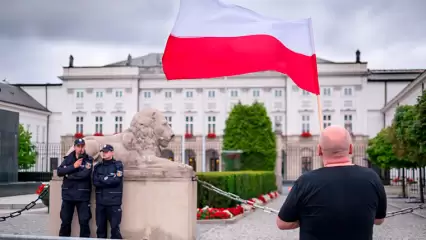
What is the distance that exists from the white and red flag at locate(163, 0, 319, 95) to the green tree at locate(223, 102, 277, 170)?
36.4 meters

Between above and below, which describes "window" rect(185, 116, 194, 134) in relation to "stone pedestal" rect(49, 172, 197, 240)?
above

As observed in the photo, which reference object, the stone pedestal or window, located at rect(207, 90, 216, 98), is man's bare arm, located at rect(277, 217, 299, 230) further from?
window, located at rect(207, 90, 216, 98)

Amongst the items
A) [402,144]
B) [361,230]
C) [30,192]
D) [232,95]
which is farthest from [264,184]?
[232,95]

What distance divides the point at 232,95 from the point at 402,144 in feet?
147

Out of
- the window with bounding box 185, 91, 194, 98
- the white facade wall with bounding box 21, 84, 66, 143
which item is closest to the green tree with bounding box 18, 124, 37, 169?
the white facade wall with bounding box 21, 84, 66, 143

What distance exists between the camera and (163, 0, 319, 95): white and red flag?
8445mm

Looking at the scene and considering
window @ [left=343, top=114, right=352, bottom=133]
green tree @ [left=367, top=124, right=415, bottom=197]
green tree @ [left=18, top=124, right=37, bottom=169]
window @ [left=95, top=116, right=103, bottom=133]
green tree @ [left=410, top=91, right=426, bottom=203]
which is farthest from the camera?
window @ [left=95, top=116, right=103, bottom=133]

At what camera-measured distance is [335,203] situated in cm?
384

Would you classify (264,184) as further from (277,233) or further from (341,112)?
(341,112)

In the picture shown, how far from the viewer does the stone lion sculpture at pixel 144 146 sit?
9391 mm

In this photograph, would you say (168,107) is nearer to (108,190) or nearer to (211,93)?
(211,93)

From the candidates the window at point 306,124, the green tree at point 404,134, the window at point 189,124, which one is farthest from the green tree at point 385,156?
the window at point 189,124

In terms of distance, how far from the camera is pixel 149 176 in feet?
30.7

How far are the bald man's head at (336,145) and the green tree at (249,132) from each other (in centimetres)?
4109
